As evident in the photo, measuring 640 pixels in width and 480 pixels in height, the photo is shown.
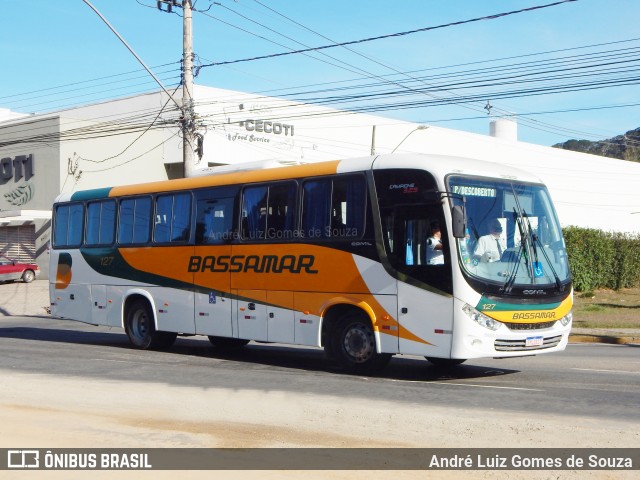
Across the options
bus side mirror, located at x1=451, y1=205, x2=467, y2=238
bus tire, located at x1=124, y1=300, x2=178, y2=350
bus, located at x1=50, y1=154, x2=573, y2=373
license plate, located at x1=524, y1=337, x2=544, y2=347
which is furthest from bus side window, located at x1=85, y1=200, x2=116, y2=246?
license plate, located at x1=524, y1=337, x2=544, y2=347

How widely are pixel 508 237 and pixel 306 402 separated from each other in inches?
158

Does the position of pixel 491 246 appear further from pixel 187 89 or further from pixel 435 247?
pixel 187 89

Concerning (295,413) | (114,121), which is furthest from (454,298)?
(114,121)

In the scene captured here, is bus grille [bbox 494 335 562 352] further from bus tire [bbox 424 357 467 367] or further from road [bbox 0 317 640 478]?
bus tire [bbox 424 357 467 367]

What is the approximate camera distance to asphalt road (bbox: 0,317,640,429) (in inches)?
434

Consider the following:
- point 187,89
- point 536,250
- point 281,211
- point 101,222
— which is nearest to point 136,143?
point 187,89

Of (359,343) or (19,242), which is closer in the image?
(359,343)

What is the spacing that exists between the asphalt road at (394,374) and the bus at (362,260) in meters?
0.51

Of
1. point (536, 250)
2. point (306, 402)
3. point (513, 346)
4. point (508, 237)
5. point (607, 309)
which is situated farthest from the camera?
point (607, 309)

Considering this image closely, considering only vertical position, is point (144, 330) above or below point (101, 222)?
below

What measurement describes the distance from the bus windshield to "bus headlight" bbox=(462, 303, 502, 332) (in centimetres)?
43

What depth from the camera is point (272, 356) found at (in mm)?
17406

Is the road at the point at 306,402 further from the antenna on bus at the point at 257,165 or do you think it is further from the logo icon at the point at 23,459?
the antenna on bus at the point at 257,165

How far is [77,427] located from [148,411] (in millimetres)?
1180
